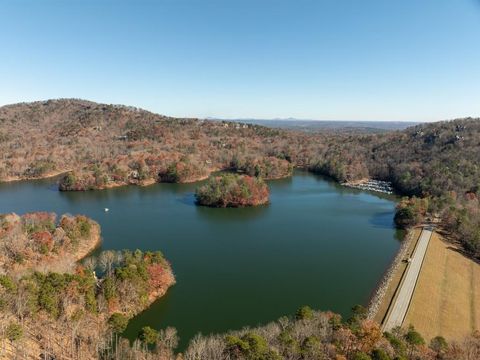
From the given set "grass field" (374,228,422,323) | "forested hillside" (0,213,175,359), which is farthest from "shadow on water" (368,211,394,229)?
"forested hillside" (0,213,175,359)

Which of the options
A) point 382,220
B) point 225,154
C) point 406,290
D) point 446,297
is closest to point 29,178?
point 225,154

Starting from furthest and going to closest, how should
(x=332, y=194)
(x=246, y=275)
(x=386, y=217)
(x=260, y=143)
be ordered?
(x=260, y=143)
(x=332, y=194)
(x=386, y=217)
(x=246, y=275)

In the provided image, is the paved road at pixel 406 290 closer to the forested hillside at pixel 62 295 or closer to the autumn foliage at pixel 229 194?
the forested hillside at pixel 62 295

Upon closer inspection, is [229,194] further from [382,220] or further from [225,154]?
[225,154]

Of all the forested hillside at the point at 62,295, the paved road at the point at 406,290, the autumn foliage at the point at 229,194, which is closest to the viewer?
the forested hillside at the point at 62,295

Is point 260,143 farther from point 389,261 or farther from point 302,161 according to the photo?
point 389,261

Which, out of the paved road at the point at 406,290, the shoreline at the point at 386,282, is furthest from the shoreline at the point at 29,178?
the paved road at the point at 406,290

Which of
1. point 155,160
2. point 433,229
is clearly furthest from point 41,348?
point 155,160
